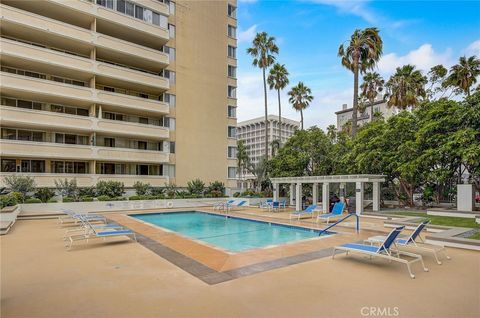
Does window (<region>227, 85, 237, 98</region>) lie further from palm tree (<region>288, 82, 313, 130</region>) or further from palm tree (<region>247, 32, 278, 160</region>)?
palm tree (<region>288, 82, 313, 130</region>)

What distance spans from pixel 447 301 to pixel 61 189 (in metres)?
25.6

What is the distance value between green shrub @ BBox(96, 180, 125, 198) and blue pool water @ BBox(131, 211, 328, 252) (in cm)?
879

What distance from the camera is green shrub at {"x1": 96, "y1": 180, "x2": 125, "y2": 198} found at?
24.5m

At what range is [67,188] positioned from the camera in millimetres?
23359

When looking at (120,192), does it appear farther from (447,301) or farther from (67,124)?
(447,301)

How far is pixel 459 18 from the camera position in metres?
9.93

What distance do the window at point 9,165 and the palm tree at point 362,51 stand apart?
28.6m

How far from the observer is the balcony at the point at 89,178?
2365cm

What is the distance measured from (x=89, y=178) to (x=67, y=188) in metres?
2.45

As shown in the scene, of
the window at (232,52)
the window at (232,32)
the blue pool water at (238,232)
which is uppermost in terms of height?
the window at (232,32)

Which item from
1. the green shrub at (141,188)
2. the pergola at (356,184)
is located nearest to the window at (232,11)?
the green shrub at (141,188)

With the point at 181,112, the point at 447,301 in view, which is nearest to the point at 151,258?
the point at 447,301

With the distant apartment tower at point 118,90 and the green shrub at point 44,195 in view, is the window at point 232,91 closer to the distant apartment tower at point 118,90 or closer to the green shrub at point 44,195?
the distant apartment tower at point 118,90

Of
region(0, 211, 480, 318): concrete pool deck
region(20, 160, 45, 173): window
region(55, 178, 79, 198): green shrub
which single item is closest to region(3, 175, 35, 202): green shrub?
region(55, 178, 79, 198): green shrub
